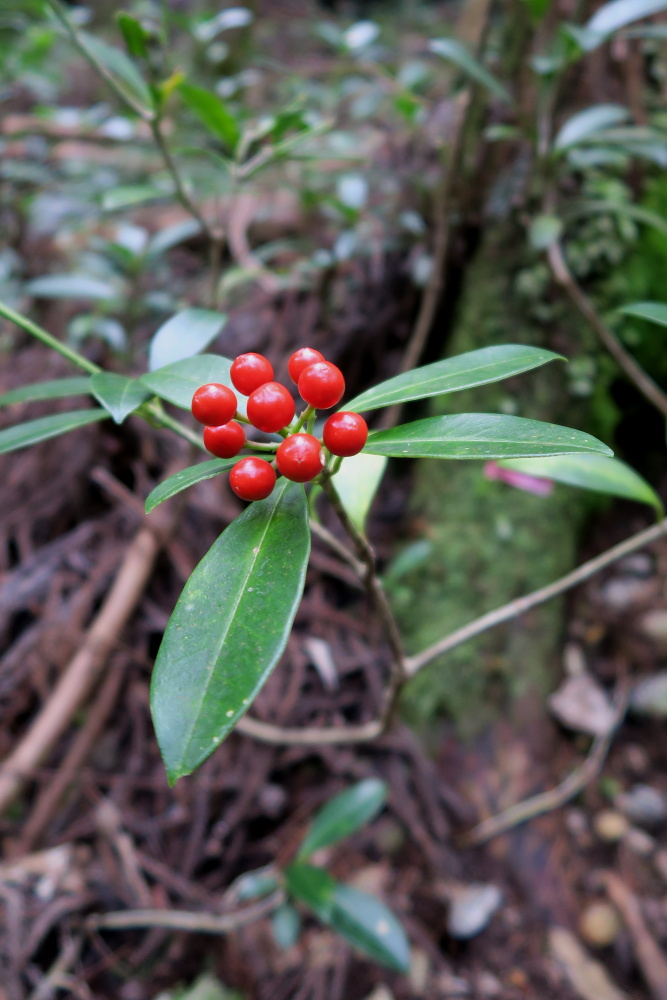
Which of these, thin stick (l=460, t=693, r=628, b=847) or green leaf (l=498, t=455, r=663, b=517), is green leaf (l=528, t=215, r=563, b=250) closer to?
green leaf (l=498, t=455, r=663, b=517)

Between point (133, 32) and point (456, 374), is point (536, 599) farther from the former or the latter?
point (133, 32)

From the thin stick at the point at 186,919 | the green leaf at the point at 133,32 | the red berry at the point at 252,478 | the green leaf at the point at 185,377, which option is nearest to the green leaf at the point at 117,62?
the green leaf at the point at 133,32

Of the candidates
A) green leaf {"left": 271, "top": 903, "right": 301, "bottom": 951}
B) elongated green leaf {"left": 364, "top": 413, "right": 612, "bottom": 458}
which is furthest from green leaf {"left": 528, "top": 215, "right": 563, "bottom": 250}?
green leaf {"left": 271, "top": 903, "right": 301, "bottom": 951}

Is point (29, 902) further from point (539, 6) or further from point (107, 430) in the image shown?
point (539, 6)

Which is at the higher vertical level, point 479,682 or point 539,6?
point 539,6

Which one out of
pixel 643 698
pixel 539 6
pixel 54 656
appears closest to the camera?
pixel 539 6

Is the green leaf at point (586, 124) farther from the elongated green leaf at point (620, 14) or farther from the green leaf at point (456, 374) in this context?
the green leaf at point (456, 374)

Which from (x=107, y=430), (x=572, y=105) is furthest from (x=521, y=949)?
(x=572, y=105)
